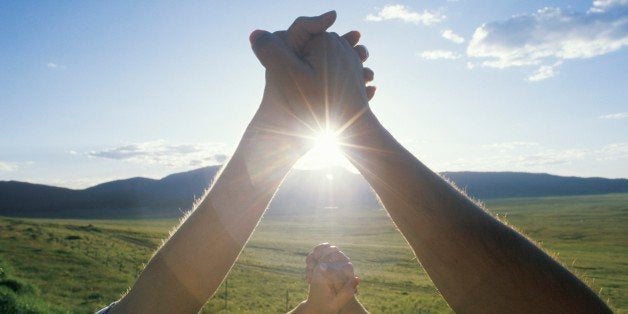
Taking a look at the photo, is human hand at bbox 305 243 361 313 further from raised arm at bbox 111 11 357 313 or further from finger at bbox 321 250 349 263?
raised arm at bbox 111 11 357 313

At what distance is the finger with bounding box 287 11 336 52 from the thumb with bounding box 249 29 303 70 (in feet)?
0.45

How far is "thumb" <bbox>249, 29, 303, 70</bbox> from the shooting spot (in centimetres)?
181

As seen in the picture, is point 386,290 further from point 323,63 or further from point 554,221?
point 554,221

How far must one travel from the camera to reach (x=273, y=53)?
1829 millimetres

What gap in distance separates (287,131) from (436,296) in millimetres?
28173

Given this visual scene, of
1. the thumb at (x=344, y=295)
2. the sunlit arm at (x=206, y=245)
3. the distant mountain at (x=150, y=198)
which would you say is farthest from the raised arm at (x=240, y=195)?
the distant mountain at (x=150, y=198)

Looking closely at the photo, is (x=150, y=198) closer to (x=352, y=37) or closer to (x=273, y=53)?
(x=352, y=37)

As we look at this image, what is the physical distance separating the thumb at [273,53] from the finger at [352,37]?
400 millimetres

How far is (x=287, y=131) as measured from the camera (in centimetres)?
195

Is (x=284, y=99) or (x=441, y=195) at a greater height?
(x=284, y=99)

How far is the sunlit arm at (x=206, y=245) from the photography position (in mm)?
1396

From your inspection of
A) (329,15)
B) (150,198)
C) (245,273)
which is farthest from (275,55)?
(150,198)

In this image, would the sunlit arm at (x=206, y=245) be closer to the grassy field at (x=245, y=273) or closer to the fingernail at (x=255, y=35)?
the fingernail at (x=255, y=35)

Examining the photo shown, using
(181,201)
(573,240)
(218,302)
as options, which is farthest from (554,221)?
(181,201)
